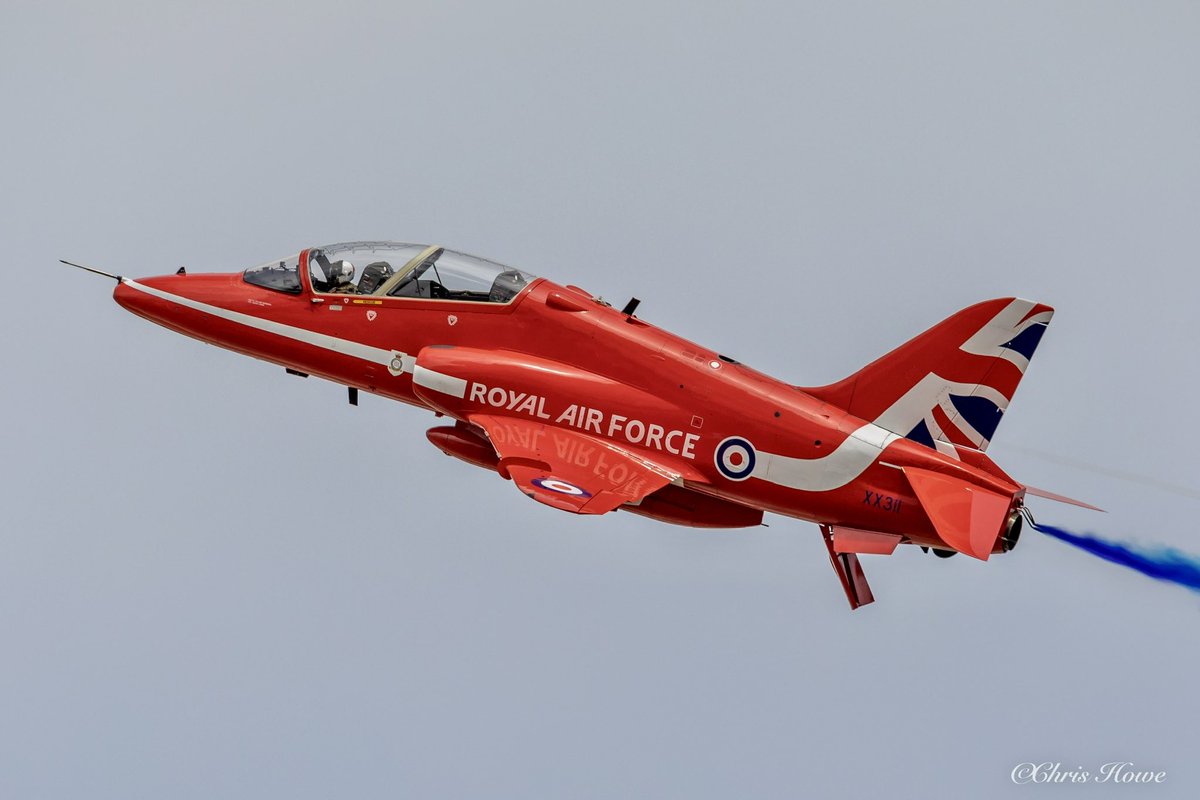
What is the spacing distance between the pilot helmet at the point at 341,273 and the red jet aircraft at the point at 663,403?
0.03 m

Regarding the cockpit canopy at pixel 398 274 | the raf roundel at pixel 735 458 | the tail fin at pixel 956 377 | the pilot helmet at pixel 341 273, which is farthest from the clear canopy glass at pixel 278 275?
the tail fin at pixel 956 377

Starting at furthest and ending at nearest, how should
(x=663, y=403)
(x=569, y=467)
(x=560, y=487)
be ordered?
(x=663, y=403) < (x=569, y=467) < (x=560, y=487)

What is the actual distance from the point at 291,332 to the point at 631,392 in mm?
4536

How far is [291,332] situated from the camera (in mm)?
26266

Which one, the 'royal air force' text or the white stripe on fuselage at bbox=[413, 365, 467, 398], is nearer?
the 'royal air force' text

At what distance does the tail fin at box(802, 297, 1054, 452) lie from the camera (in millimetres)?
24359

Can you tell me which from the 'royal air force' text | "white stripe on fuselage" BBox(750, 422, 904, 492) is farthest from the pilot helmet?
"white stripe on fuselage" BBox(750, 422, 904, 492)

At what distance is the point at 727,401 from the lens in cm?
2475

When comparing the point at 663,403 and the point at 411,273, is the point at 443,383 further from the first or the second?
the point at 663,403

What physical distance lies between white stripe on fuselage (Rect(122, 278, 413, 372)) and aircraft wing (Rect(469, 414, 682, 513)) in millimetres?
1560

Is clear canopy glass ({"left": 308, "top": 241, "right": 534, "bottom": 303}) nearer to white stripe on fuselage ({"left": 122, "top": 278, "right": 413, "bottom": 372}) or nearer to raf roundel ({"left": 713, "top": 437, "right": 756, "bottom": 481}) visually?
white stripe on fuselage ({"left": 122, "top": 278, "right": 413, "bottom": 372})

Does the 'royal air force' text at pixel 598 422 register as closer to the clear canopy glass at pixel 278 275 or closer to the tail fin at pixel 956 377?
the tail fin at pixel 956 377

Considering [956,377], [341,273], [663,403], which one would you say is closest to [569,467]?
[663,403]

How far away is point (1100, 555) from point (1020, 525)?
2.19 meters
